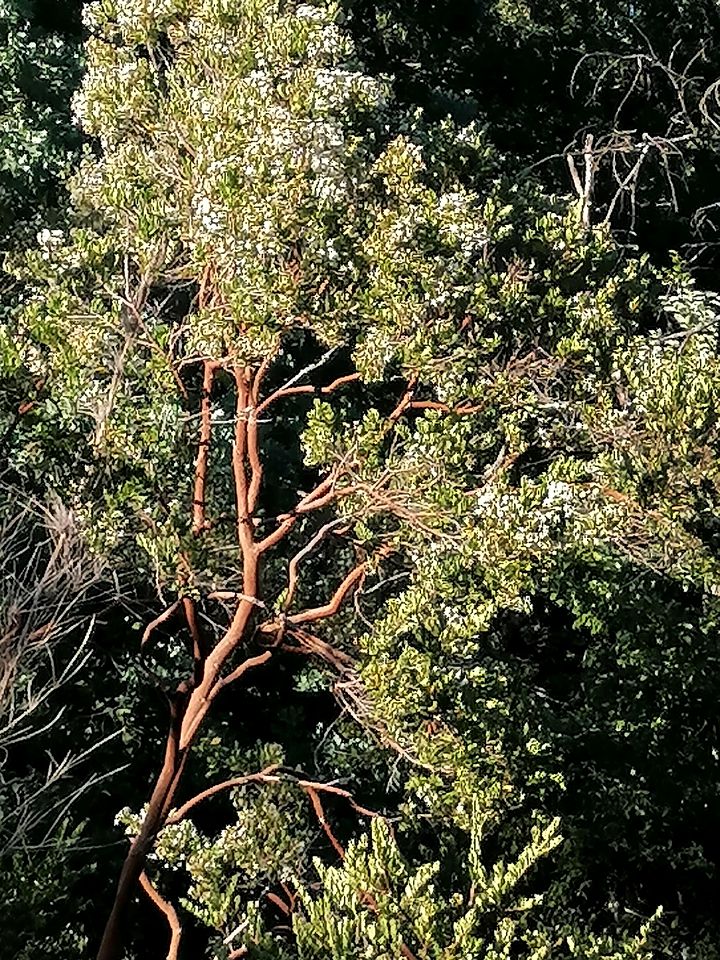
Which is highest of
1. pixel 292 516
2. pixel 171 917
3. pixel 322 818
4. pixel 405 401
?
pixel 405 401

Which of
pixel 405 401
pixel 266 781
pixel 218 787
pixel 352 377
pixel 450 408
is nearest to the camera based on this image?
pixel 450 408

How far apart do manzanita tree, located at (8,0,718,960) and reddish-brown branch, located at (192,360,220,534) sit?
0.04 meters

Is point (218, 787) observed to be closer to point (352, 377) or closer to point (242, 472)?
point (242, 472)

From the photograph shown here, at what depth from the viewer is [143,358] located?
7.05m

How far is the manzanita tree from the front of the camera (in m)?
6.02

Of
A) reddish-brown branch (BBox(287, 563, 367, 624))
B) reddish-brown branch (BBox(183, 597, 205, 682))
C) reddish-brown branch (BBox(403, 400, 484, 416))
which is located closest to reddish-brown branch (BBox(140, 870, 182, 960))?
reddish-brown branch (BBox(183, 597, 205, 682))

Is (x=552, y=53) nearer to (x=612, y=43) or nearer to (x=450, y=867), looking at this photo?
(x=612, y=43)

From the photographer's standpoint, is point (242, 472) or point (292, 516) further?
point (242, 472)

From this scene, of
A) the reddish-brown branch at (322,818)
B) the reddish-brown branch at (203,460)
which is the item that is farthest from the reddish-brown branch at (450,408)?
the reddish-brown branch at (322,818)

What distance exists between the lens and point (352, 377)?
7.24 metres

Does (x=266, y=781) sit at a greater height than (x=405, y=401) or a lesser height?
lesser

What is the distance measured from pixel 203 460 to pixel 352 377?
3.47 ft

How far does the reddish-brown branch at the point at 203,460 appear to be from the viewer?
7355 millimetres

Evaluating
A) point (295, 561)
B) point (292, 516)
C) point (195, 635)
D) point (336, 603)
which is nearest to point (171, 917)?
point (195, 635)
